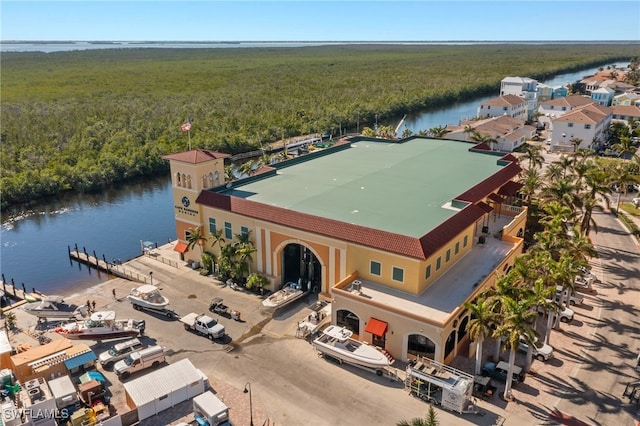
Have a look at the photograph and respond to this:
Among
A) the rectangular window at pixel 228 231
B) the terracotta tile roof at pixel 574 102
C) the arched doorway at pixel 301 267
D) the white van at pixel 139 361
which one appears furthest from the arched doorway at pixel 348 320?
the terracotta tile roof at pixel 574 102

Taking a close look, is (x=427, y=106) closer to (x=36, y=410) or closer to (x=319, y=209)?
(x=319, y=209)

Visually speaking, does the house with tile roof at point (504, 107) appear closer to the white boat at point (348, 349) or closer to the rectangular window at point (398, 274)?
the rectangular window at point (398, 274)

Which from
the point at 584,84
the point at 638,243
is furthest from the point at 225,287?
the point at 584,84

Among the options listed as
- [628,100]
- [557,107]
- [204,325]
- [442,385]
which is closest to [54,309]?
[204,325]

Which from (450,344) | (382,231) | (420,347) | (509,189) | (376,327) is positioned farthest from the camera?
(509,189)

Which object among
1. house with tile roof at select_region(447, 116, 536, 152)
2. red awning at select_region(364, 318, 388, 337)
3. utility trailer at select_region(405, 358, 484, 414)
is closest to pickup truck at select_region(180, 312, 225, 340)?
red awning at select_region(364, 318, 388, 337)

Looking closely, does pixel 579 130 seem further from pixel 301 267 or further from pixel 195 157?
pixel 195 157
